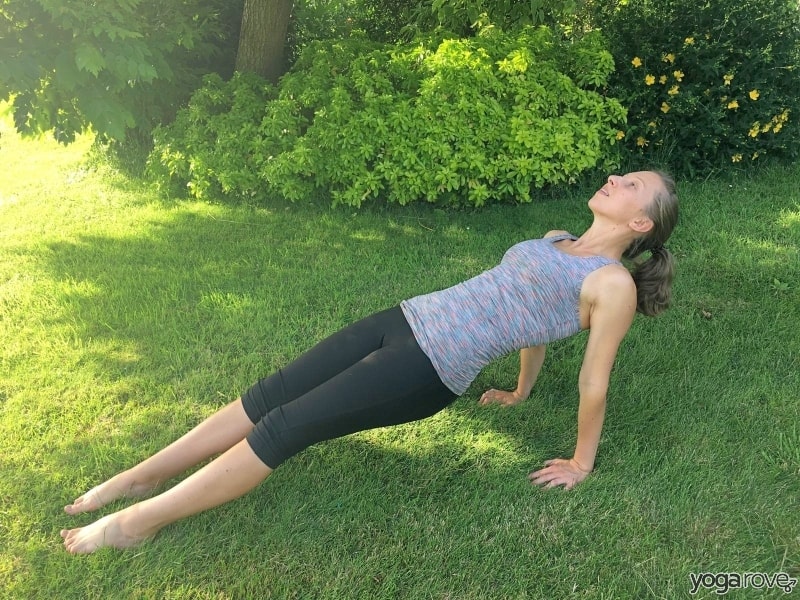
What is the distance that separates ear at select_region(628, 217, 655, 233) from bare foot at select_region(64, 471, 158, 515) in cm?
212

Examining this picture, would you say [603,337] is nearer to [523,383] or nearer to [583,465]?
[583,465]

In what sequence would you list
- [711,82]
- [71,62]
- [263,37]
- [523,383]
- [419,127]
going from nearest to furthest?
[523,383], [71,62], [419,127], [711,82], [263,37]

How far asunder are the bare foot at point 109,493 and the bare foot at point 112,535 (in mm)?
165


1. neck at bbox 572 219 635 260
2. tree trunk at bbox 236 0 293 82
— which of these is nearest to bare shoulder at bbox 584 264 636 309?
neck at bbox 572 219 635 260

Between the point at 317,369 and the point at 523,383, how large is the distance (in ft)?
3.55

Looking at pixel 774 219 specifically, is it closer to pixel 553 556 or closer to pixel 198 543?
pixel 553 556

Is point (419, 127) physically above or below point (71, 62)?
below

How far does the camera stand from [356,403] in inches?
87.3

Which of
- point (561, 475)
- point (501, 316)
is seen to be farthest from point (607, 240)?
point (561, 475)

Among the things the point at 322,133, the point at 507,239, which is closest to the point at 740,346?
the point at 507,239

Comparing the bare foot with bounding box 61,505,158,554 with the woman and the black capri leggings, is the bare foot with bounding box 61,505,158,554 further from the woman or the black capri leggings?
the black capri leggings

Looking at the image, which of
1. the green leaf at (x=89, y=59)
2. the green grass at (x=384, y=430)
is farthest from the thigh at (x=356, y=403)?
the green leaf at (x=89, y=59)

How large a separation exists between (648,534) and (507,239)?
8.96ft

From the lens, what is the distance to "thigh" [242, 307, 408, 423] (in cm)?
244
